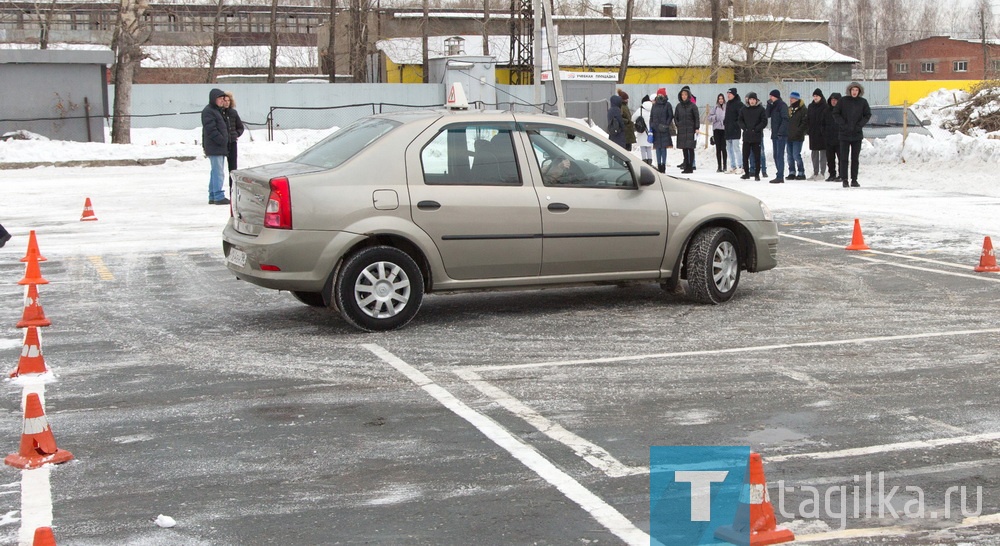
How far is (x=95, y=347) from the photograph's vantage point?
8242 mm

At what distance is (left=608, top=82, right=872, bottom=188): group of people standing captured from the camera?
66.4 ft

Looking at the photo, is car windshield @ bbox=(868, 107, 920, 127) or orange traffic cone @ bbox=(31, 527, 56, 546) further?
car windshield @ bbox=(868, 107, 920, 127)

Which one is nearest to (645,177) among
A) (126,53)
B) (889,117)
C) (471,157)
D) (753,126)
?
(471,157)

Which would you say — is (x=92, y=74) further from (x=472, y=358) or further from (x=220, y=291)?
(x=472, y=358)

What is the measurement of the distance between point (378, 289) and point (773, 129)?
15.3 metres

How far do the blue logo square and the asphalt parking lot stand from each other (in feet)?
0.36

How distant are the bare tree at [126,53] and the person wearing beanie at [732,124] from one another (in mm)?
17063

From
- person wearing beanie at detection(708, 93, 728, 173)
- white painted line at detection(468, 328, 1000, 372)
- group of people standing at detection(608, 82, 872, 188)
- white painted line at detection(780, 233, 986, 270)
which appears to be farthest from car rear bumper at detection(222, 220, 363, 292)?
person wearing beanie at detection(708, 93, 728, 173)

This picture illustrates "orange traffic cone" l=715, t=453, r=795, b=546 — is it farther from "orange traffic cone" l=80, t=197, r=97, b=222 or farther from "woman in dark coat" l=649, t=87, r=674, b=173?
"woman in dark coat" l=649, t=87, r=674, b=173

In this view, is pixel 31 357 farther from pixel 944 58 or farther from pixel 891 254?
pixel 944 58

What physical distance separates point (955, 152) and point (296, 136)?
2362 centimetres

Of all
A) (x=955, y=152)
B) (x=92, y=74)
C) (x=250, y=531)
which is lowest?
(x=250, y=531)

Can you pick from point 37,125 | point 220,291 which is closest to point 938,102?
point 37,125

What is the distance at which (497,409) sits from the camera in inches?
255
